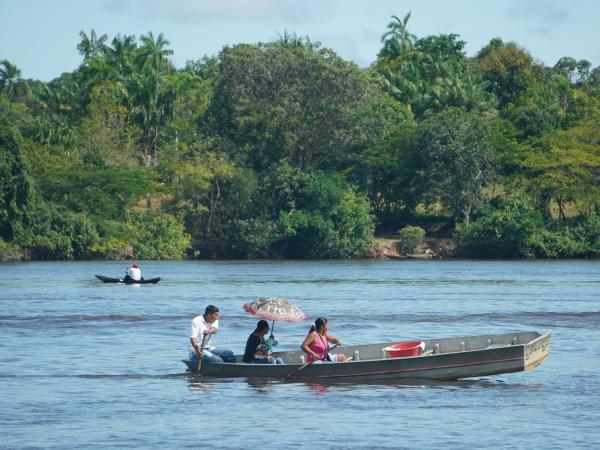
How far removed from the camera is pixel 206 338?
25266mm

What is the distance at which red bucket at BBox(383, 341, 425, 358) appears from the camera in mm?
25172

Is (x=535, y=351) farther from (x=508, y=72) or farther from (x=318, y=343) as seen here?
(x=508, y=72)

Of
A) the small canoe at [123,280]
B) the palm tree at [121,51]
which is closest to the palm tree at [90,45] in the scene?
the palm tree at [121,51]

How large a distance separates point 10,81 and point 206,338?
90.6 meters

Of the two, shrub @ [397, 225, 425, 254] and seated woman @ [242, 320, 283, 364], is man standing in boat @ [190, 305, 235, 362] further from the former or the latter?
shrub @ [397, 225, 425, 254]

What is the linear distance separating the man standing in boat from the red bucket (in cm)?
324

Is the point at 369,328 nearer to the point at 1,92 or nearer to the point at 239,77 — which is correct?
the point at 239,77

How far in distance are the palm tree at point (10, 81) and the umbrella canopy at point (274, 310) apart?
290ft

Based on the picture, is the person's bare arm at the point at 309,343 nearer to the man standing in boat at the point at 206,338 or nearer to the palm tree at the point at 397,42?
the man standing in boat at the point at 206,338

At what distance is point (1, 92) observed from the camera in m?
112

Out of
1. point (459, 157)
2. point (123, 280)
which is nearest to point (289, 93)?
point (459, 157)

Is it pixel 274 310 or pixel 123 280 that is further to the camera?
pixel 123 280

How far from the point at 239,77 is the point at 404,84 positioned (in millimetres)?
17364

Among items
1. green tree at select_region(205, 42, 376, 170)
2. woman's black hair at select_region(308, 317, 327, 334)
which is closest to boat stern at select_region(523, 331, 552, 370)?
woman's black hair at select_region(308, 317, 327, 334)
